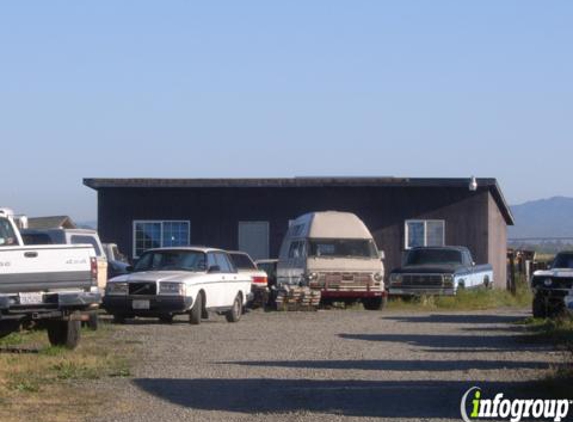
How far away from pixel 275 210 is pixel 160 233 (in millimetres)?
4098

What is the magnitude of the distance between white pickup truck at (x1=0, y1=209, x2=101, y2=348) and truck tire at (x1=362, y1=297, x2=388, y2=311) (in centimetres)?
1416

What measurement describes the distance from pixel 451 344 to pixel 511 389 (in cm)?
605

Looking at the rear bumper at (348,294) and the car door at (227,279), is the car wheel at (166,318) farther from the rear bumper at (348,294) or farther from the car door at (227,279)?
the rear bumper at (348,294)

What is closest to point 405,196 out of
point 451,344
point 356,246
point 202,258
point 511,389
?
point 356,246

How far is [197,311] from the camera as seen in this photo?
2300 centimetres

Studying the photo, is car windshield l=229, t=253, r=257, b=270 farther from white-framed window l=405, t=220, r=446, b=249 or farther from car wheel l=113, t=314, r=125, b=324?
white-framed window l=405, t=220, r=446, b=249

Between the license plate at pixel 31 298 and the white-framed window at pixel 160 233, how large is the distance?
1006 inches

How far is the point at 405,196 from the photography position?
42031mm

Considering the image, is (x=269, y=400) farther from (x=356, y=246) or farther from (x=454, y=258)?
(x=454, y=258)

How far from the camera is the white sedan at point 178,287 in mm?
22422

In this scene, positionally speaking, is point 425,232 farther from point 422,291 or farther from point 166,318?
point 166,318

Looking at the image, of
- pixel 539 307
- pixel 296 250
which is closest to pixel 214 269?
pixel 539 307

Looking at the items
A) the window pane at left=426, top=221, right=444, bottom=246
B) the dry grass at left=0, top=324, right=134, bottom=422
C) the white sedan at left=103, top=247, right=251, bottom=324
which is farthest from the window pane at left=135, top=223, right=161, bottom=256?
the dry grass at left=0, top=324, right=134, bottom=422

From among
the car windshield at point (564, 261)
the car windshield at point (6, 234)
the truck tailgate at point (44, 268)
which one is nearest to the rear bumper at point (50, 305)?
A: the truck tailgate at point (44, 268)
